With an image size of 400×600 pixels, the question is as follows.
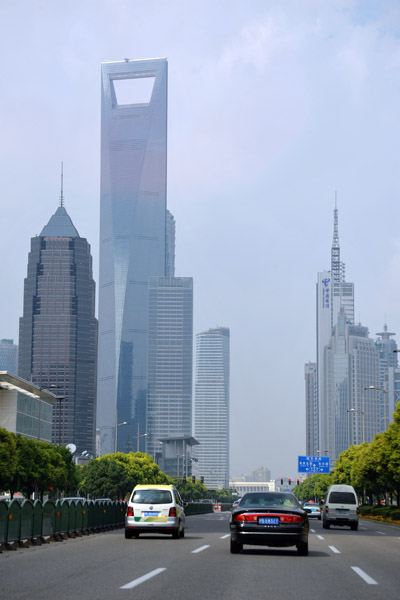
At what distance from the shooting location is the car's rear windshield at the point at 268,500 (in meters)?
20.7

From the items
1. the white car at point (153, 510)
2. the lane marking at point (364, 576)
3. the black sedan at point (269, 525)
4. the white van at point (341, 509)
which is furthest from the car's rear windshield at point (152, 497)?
the white van at point (341, 509)

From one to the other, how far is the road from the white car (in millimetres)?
3416

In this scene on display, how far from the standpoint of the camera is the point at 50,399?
144875 mm

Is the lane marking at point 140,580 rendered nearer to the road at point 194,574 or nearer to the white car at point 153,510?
the road at point 194,574

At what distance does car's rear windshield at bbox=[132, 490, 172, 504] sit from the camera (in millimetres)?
27312

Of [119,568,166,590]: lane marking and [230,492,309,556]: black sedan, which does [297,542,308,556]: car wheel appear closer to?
[230,492,309,556]: black sedan

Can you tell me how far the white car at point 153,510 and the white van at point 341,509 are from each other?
54.6 ft

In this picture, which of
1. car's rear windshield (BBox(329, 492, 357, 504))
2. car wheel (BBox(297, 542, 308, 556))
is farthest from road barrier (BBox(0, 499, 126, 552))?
car's rear windshield (BBox(329, 492, 357, 504))

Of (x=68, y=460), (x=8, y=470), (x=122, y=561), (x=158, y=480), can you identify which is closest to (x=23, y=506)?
(x=122, y=561)

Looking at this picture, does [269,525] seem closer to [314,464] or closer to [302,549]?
[302,549]

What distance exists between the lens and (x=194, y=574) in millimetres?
15172

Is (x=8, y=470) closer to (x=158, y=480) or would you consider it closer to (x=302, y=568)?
(x=302, y=568)

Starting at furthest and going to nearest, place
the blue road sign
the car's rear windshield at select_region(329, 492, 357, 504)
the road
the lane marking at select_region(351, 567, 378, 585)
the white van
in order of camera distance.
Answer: the blue road sign < the car's rear windshield at select_region(329, 492, 357, 504) < the white van < the lane marking at select_region(351, 567, 378, 585) < the road

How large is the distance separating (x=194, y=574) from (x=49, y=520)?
13.8m
